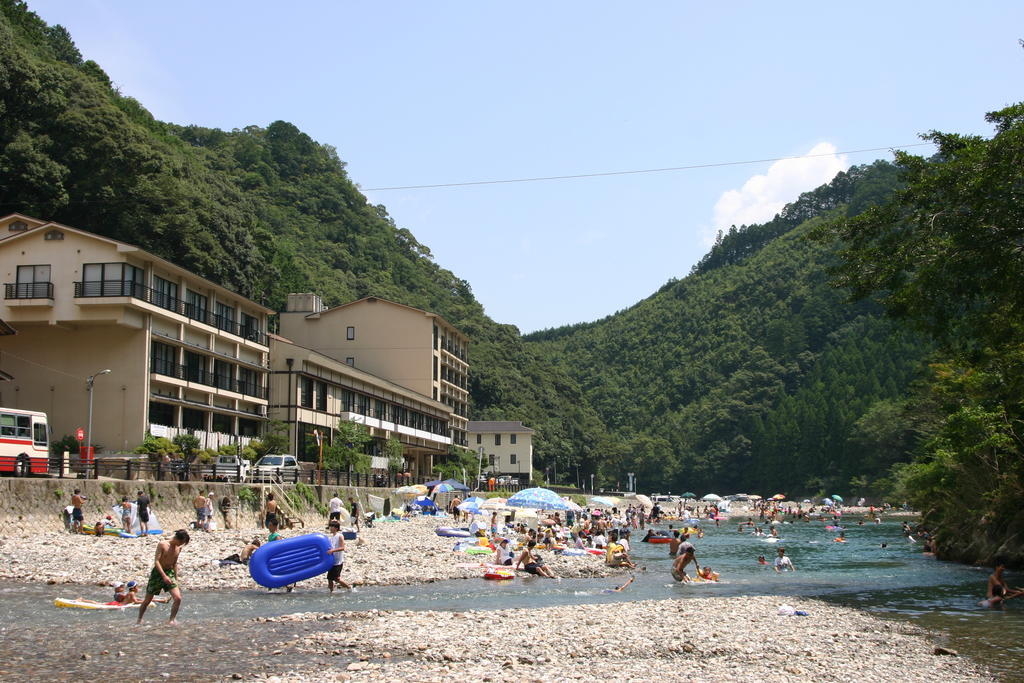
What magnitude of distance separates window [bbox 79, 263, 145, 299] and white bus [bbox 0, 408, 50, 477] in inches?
443

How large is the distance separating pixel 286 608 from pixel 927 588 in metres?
17.7

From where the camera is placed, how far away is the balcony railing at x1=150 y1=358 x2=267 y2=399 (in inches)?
1709

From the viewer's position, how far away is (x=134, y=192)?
57.4 m

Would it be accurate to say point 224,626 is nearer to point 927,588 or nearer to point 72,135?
point 927,588

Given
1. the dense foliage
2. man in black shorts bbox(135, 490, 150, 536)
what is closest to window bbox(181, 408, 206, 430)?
man in black shorts bbox(135, 490, 150, 536)

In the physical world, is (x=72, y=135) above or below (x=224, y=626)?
above

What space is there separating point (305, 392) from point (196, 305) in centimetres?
1100

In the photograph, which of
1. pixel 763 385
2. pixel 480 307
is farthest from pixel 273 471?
pixel 763 385

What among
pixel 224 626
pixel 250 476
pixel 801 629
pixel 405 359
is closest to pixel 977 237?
pixel 801 629

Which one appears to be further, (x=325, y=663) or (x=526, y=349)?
(x=526, y=349)

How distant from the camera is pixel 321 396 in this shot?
191 feet

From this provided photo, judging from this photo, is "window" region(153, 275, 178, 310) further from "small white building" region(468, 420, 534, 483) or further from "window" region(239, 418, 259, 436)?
"small white building" region(468, 420, 534, 483)

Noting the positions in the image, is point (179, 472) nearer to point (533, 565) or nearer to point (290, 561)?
point (533, 565)

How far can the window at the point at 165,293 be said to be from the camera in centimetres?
4325
